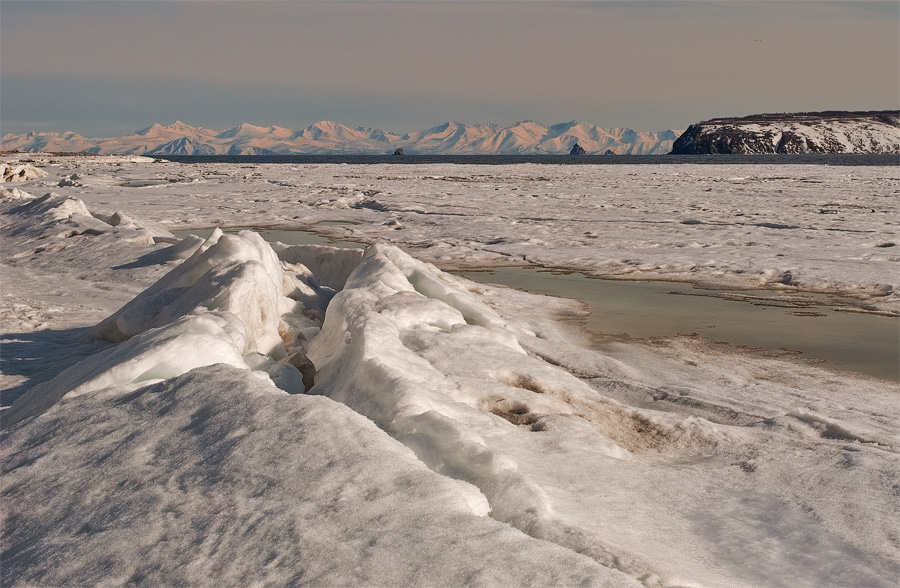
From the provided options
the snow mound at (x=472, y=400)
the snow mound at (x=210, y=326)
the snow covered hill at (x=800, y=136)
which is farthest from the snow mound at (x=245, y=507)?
the snow covered hill at (x=800, y=136)

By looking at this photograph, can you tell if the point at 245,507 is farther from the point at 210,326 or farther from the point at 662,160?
the point at 662,160

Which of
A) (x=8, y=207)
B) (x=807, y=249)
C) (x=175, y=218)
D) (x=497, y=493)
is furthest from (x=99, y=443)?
(x=175, y=218)

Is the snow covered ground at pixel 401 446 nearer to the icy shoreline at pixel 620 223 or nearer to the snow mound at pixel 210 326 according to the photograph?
the snow mound at pixel 210 326

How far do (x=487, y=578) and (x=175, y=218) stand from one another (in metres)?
17.5

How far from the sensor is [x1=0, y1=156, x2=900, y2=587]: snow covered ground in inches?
83.1

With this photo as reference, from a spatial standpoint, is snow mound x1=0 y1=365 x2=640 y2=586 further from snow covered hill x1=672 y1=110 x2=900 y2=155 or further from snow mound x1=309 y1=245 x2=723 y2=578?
snow covered hill x1=672 y1=110 x2=900 y2=155

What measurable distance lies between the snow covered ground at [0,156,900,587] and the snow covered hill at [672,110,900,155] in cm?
13484

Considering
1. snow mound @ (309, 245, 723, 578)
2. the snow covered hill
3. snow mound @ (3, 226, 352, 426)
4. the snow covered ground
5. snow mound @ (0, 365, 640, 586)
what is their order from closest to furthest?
1. snow mound @ (0, 365, 640, 586)
2. the snow covered ground
3. snow mound @ (309, 245, 723, 578)
4. snow mound @ (3, 226, 352, 426)
5. the snow covered hill

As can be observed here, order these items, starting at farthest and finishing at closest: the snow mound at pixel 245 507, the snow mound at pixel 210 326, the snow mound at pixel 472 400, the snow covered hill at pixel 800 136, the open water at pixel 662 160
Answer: the snow covered hill at pixel 800 136, the open water at pixel 662 160, the snow mound at pixel 210 326, the snow mound at pixel 472 400, the snow mound at pixel 245 507

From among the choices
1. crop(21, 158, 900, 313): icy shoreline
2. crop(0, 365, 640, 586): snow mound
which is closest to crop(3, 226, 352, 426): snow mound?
crop(0, 365, 640, 586): snow mound

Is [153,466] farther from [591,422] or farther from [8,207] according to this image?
[8,207]

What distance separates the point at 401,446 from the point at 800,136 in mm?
142999

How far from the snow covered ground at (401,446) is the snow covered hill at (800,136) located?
13484cm

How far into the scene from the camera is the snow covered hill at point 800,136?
127000 mm
